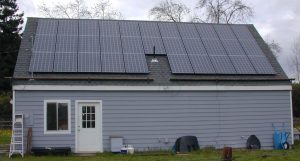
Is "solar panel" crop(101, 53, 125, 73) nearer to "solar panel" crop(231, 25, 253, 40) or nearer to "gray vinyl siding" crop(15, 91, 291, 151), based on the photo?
"gray vinyl siding" crop(15, 91, 291, 151)

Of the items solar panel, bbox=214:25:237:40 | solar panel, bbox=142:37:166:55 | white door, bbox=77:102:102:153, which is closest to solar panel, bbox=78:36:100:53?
solar panel, bbox=142:37:166:55

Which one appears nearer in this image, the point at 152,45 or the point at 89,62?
the point at 89,62

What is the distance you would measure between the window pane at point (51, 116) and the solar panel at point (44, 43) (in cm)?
256

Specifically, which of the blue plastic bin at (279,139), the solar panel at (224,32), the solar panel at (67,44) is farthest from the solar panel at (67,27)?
the blue plastic bin at (279,139)

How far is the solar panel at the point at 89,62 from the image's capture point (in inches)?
774

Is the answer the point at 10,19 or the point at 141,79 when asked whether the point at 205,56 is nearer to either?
→ the point at 141,79

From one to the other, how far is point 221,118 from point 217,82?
4.90 feet

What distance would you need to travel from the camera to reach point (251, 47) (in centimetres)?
2327

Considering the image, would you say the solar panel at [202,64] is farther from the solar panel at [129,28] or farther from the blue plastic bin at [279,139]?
the blue plastic bin at [279,139]

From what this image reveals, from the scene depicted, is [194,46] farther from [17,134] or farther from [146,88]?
[17,134]

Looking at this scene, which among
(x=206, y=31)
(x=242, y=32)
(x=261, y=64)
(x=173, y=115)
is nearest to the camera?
(x=173, y=115)

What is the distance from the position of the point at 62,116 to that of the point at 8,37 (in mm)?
30500

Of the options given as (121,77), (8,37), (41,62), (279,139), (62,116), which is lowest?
(279,139)

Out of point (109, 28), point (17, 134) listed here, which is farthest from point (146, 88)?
point (17, 134)
